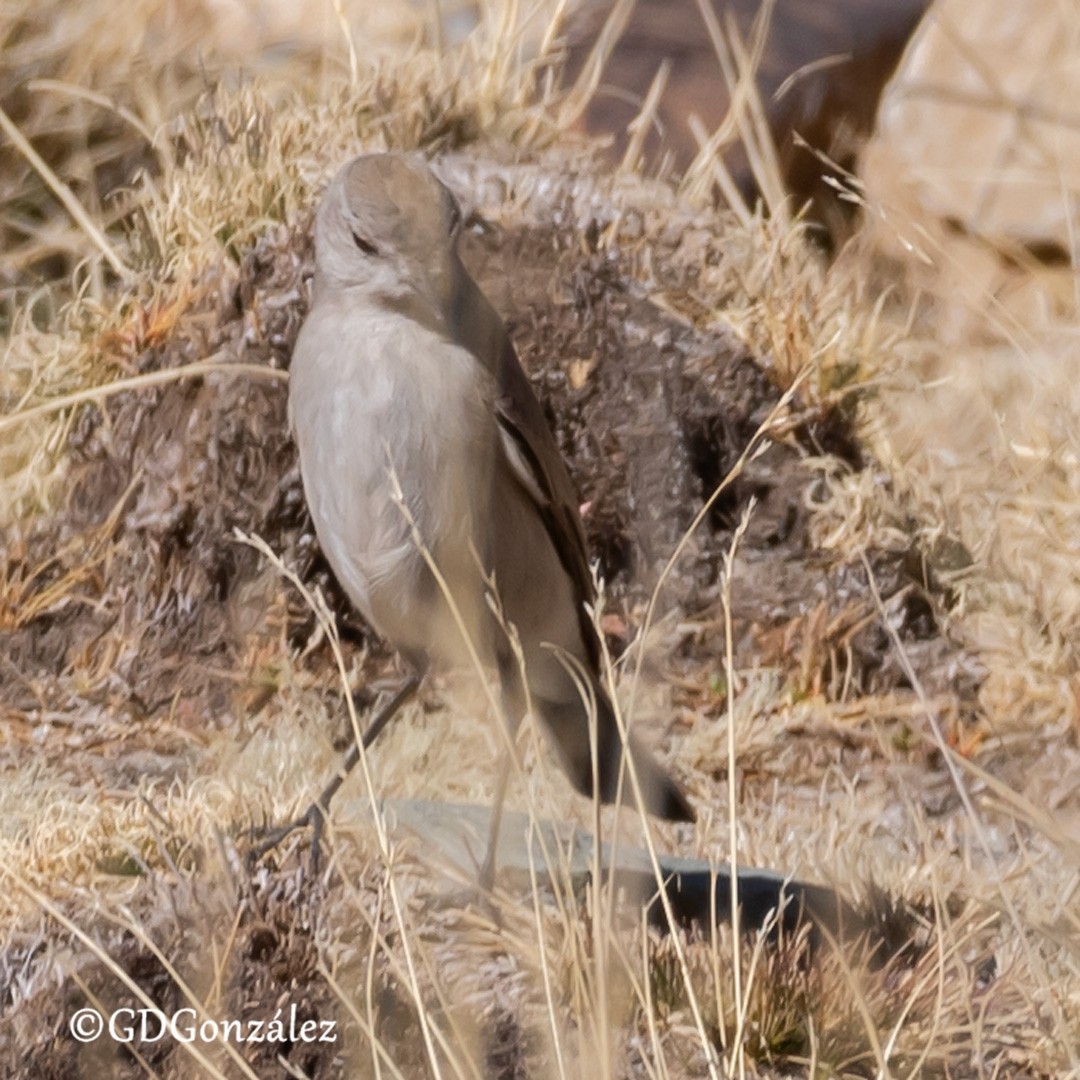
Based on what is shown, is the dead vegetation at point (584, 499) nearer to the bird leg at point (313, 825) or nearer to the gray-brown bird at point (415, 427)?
the gray-brown bird at point (415, 427)

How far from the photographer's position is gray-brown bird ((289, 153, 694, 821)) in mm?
3680

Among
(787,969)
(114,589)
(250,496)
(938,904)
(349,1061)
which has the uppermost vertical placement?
(938,904)

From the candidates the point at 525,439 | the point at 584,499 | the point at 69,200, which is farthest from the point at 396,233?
the point at 69,200

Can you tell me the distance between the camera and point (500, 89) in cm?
543

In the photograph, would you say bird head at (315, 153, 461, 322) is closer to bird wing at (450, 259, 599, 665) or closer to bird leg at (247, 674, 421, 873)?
bird wing at (450, 259, 599, 665)

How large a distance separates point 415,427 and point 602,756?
1.00 m

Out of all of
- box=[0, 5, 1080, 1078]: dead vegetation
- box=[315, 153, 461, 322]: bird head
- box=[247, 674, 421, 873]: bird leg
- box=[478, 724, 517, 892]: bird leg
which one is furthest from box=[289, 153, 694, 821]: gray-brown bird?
box=[0, 5, 1080, 1078]: dead vegetation

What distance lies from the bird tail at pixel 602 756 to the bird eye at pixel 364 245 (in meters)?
1.15

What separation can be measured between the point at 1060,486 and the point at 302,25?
14.0ft

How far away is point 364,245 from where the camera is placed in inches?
149

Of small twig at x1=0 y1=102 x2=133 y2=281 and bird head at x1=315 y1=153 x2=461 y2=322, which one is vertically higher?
bird head at x1=315 y1=153 x2=461 y2=322

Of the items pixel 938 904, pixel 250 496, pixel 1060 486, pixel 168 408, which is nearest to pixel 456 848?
pixel 938 904

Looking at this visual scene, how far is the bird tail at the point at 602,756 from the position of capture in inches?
149

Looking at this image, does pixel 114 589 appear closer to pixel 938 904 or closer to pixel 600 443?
pixel 600 443
